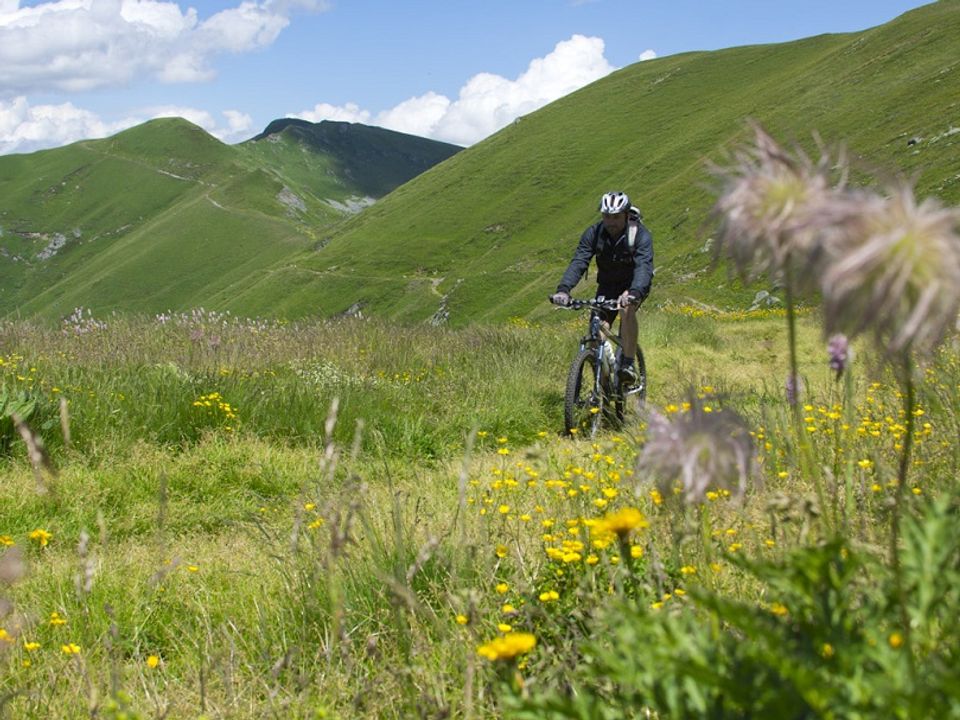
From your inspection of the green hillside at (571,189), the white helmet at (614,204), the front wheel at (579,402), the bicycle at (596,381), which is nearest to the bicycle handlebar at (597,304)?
the bicycle at (596,381)

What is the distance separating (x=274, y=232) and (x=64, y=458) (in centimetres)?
16674

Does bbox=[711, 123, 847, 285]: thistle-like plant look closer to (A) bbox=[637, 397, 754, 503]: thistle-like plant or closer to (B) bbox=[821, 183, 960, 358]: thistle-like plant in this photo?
(B) bbox=[821, 183, 960, 358]: thistle-like plant

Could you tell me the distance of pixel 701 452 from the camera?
1.67 metres

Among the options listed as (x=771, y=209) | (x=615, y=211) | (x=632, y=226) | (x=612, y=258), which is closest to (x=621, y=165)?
(x=612, y=258)

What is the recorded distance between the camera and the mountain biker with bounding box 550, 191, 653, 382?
874 cm

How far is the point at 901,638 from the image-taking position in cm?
153

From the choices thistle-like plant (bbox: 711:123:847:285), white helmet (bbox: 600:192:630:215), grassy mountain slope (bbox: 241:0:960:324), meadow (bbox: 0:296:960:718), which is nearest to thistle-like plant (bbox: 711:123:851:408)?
thistle-like plant (bbox: 711:123:847:285)

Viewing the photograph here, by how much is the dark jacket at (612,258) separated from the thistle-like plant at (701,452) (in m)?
7.27

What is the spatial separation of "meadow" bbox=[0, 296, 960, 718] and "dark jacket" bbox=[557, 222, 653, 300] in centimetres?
167

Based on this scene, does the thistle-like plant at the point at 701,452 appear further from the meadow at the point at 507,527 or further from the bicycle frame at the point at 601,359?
the bicycle frame at the point at 601,359

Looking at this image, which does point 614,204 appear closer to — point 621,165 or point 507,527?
point 507,527

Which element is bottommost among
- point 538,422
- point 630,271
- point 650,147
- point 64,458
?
point 538,422

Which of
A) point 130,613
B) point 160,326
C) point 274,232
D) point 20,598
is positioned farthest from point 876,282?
point 274,232

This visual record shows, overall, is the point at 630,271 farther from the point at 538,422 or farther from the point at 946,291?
the point at 946,291
